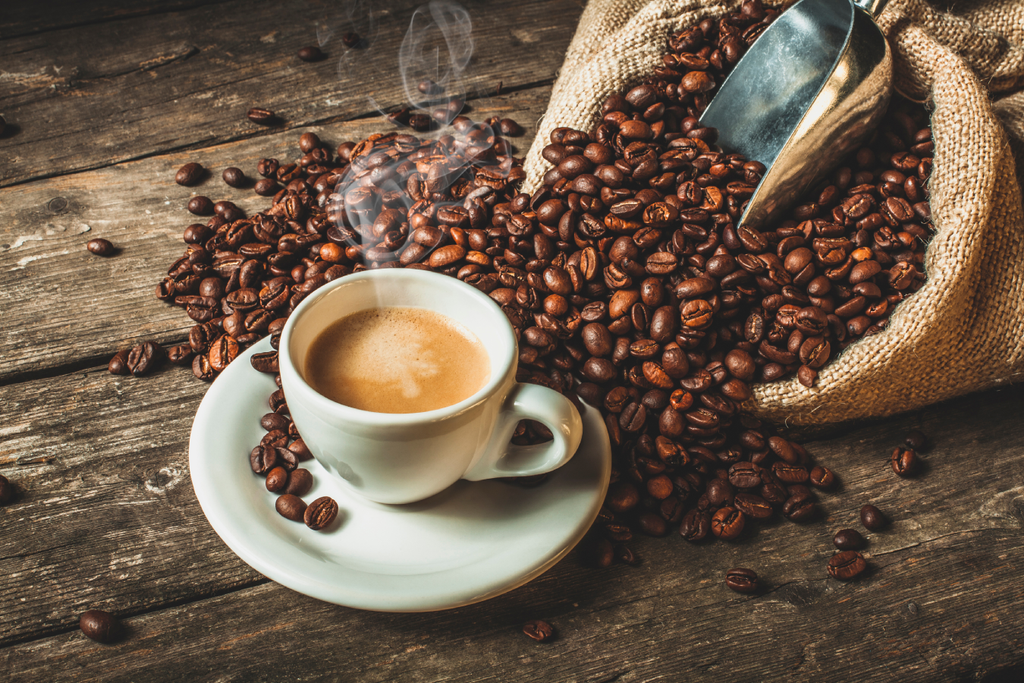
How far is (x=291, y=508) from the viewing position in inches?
32.4

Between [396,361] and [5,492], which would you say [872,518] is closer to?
[396,361]

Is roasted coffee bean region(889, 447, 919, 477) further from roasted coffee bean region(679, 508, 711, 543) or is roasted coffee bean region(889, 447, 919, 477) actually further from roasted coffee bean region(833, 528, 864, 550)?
roasted coffee bean region(679, 508, 711, 543)

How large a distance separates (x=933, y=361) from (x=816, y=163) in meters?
0.38

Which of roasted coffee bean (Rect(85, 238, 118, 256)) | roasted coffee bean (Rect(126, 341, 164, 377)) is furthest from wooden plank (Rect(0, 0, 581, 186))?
roasted coffee bean (Rect(126, 341, 164, 377))

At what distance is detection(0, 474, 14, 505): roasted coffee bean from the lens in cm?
96

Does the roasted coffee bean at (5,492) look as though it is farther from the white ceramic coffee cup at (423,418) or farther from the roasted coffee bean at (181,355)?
the white ceramic coffee cup at (423,418)

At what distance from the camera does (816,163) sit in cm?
116

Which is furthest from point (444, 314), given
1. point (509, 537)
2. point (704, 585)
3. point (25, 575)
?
point (25, 575)

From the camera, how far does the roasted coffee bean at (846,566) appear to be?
3.07 ft

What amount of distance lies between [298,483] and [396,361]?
0.21 metres

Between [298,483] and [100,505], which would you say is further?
→ [100,505]

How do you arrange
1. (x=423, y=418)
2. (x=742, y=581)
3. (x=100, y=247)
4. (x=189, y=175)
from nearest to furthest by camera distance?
1. (x=423, y=418)
2. (x=742, y=581)
3. (x=100, y=247)
4. (x=189, y=175)

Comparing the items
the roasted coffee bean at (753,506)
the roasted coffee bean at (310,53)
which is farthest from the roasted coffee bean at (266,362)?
the roasted coffee bean at (310,53)

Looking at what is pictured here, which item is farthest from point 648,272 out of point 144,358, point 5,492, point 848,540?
point 5,492
